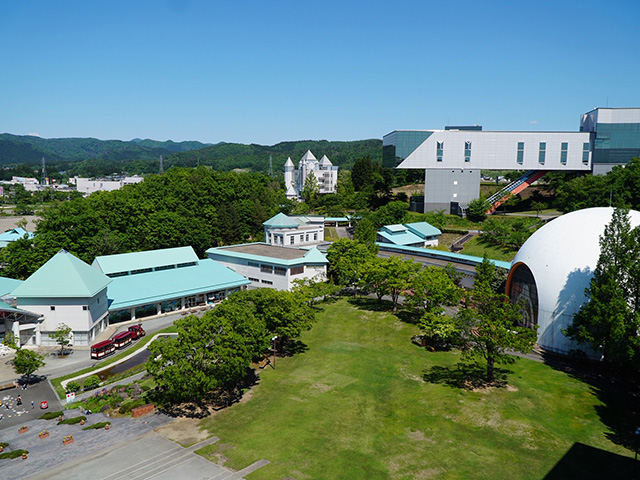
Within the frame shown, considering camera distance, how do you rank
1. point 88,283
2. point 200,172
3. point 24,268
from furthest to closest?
point 200,172 → point 24,268 → point 88,283

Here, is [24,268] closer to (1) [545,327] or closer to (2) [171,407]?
(2) [171,407]

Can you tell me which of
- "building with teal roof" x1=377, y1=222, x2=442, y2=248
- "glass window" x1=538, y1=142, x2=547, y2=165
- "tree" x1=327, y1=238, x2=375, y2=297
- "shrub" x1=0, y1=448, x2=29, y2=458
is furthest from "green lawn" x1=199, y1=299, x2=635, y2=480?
"glass window" x1=538, y1=142, x2=547, y2=165

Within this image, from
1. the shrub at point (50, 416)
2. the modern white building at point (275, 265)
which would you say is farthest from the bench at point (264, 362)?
the modern white building at point (275, 265)

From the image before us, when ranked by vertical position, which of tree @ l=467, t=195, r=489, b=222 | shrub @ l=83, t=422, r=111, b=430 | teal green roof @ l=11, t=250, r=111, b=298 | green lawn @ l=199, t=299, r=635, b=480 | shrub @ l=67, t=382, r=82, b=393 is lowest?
shrub @ l=67, t=382, r=82, b=393

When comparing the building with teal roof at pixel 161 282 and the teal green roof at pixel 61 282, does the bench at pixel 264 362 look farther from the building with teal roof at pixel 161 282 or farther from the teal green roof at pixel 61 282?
the teal green roof at pixel 61 282

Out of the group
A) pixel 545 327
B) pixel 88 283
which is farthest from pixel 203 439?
pixel 545 327

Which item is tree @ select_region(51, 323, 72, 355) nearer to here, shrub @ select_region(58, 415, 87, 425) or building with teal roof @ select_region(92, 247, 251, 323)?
building with teal roof @ select_region(92, 247, 251, 323)
